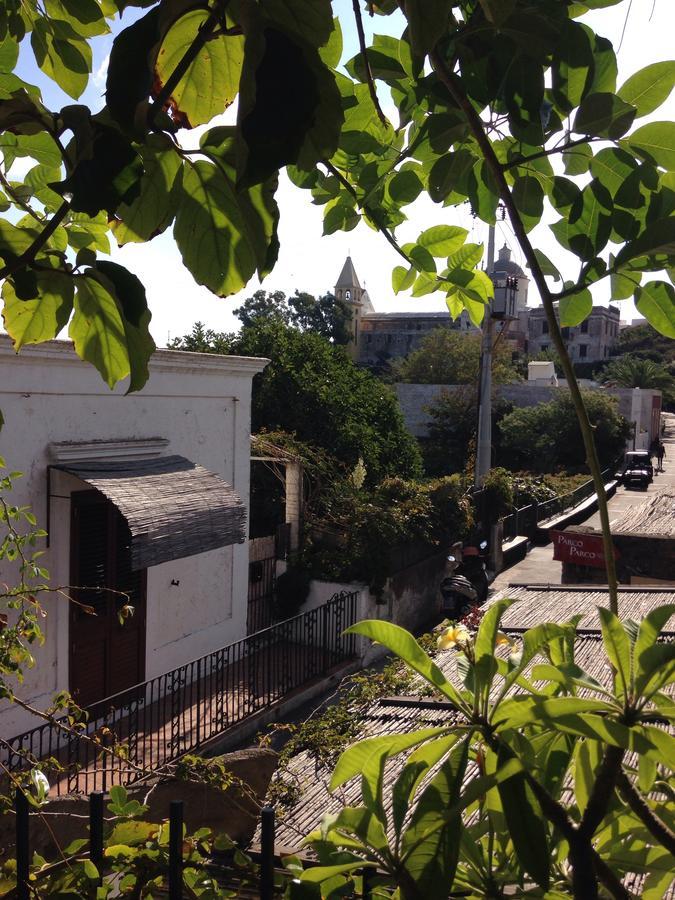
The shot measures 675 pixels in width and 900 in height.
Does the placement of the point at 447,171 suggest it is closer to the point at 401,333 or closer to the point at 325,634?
the point at 325,634

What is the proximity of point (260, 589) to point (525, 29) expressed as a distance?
38.7 feet

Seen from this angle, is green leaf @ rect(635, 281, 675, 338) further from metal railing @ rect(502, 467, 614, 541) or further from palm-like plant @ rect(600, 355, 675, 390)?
palm-like plant @ rect(600, 355, 675, 390)

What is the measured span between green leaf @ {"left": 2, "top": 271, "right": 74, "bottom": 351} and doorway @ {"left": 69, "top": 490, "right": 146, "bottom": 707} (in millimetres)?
7381

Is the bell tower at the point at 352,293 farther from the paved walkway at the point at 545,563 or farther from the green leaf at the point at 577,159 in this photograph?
the green leaf at the point at 577,159

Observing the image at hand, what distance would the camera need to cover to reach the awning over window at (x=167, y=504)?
7.95 meters

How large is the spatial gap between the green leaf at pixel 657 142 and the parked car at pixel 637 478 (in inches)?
1166

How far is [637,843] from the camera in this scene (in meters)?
0.88

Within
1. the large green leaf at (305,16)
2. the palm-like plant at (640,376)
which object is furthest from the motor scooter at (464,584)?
the palm-like plant at (640,376)

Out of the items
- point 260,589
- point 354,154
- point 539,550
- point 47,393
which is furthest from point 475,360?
point 354,154

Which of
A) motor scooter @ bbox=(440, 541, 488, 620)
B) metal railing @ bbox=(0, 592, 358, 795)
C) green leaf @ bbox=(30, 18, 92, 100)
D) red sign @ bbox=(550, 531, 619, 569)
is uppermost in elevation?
green leaf @ bbox=(30, 18, 92, 100)

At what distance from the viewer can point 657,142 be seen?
104 cm

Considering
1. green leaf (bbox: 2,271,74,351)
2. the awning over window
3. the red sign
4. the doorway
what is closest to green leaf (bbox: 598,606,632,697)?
green leaf (bbox: 2,271,74,351)

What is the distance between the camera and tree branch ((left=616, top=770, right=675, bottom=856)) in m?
0.80

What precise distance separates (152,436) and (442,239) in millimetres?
8468
